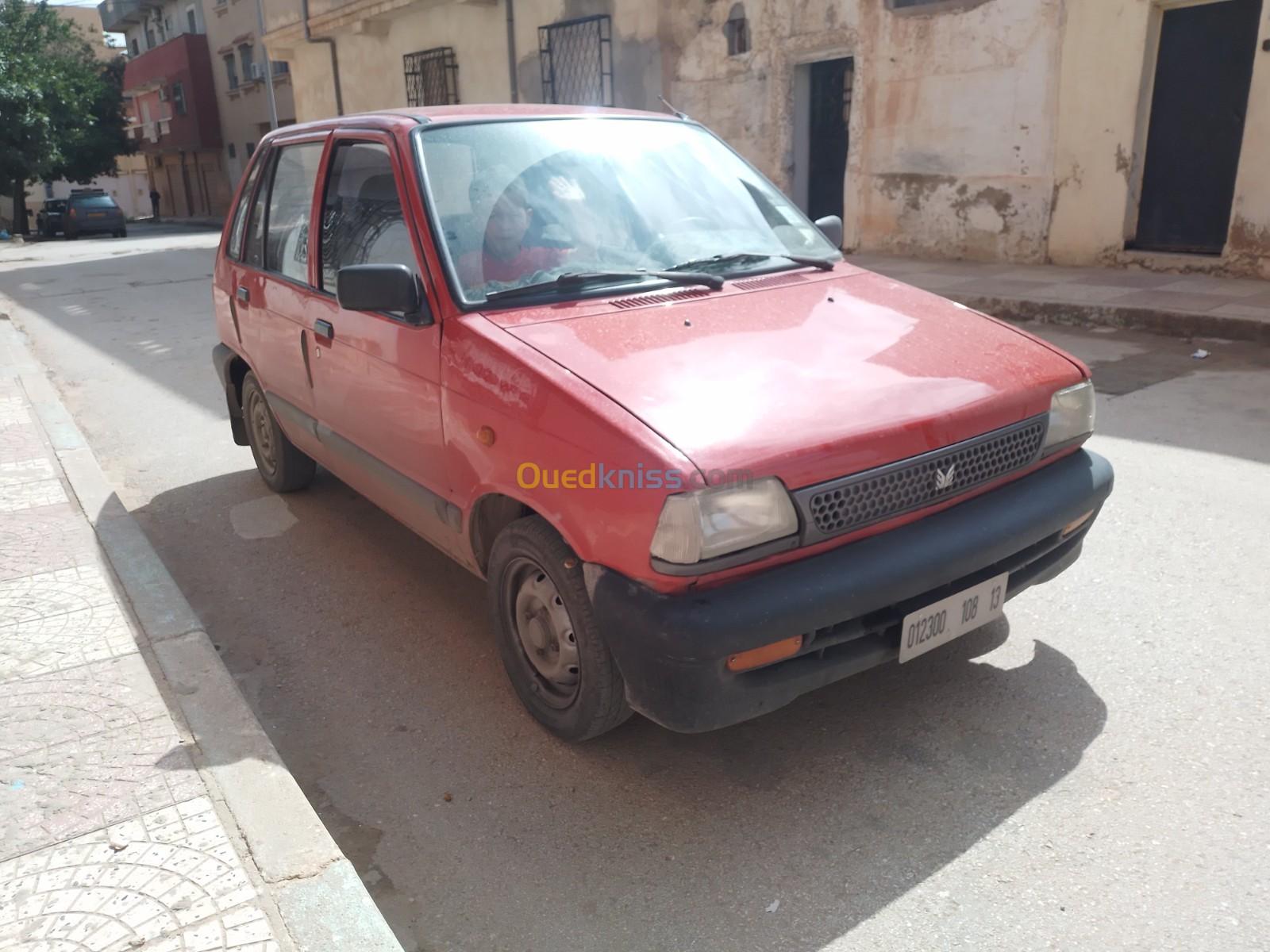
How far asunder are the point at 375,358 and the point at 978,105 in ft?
33.5

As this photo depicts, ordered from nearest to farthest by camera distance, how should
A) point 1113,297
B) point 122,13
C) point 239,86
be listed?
1. point 1113,297
2. point 239,86
3. point 122,13

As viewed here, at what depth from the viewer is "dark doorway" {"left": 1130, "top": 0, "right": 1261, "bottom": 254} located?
9.77 m

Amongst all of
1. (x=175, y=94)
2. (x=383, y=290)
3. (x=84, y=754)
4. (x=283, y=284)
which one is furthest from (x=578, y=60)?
(x=175, y=94)

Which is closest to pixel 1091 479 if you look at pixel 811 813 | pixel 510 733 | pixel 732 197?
pixel 811 813

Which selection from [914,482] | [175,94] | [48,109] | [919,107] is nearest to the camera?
[914,482]

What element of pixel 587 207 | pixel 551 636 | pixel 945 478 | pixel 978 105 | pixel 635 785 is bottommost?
pixel 635 785

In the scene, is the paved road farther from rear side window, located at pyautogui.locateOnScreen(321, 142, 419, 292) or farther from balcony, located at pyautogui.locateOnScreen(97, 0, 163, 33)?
balcony, located at pyautogui.locateOnScreen(97, 0, 163, 33)

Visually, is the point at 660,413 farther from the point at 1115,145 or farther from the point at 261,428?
the point at 1115,145

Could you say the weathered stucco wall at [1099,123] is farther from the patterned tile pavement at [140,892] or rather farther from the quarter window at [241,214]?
the patterned tile pavement at [140,892]

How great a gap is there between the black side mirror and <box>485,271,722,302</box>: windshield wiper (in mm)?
238

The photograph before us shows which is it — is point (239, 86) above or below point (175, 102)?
above

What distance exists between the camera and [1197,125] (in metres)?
10.1

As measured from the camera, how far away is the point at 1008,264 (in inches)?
458

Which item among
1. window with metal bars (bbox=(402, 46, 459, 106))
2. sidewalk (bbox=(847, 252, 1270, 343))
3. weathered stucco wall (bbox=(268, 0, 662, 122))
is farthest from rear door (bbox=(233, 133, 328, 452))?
window with metal bars (bbox=(402, 46, 459, 106))
